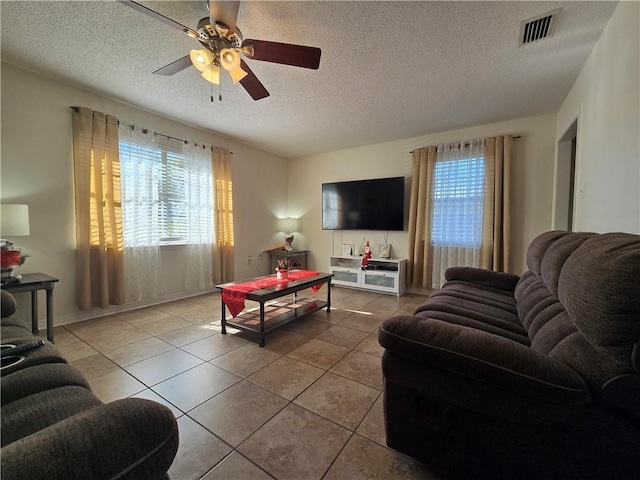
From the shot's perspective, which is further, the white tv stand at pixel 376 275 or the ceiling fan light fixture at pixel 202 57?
the white tv stand at pixel 376 275

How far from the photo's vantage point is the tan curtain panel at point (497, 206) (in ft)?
11.1

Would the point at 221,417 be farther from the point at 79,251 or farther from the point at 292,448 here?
the point at 79,251

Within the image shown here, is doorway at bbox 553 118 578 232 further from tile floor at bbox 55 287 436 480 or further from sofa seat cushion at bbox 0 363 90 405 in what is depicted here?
sofa seat cushion at bbox 0 363 90 405

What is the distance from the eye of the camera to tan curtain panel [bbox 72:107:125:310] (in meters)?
2.72

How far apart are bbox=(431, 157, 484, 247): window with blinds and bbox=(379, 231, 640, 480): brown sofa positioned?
267cm

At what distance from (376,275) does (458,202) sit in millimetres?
1590

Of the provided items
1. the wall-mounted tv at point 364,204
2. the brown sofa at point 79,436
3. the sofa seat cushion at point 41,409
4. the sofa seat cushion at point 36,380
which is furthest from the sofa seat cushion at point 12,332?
the wall-mounted tv at point 364,204

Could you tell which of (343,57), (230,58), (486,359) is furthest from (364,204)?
(486,359)

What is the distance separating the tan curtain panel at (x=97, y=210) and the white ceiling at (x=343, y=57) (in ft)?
1.43

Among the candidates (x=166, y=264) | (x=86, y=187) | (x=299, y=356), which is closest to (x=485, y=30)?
(x=299, y=356)

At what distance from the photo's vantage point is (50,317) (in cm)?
222

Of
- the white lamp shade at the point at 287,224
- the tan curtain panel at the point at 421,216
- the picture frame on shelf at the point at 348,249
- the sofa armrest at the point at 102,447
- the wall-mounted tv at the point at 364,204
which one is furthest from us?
the white lamp shade at the point at 287,224

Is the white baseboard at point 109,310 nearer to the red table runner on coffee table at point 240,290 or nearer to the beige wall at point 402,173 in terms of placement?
the red table runner on coffee table at point 240,290

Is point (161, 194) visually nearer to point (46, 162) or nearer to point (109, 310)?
point (46, 162)
